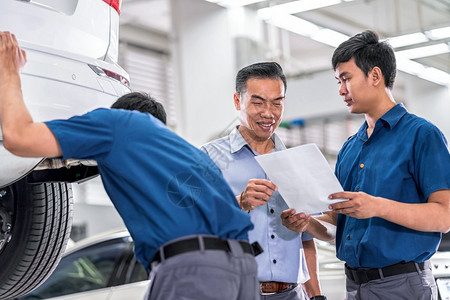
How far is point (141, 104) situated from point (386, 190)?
3.00ft

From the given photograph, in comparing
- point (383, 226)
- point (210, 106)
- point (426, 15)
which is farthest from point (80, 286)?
point (426, 15)

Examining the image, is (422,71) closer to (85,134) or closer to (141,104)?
(141,104)

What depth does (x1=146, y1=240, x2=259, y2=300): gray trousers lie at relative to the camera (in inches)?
75.6

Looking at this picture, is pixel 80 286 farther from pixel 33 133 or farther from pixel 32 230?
pixel 33 133

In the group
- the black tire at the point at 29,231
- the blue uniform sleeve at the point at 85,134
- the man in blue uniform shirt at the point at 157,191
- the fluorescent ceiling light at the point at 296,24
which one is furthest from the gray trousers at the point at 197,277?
the fluorescent ceiling light at the point at 296,24

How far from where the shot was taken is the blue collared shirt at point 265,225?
103 inches

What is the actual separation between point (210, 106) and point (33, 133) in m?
6.40

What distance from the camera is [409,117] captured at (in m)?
2.49

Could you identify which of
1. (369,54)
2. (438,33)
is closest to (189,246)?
(369,54)

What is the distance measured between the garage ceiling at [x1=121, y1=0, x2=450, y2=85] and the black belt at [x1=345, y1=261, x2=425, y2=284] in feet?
15.9

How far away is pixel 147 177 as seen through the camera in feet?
6.42

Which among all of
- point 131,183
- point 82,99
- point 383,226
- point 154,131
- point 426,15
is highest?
point 426,15

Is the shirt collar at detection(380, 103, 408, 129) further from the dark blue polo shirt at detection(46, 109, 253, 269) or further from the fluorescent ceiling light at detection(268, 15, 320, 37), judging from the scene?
the fluorescent ceiling light at detection(268, 15, 320, 37)

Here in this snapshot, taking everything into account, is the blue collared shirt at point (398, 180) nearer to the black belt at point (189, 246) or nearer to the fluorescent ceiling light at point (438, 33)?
the black belt at point (189, 246)
